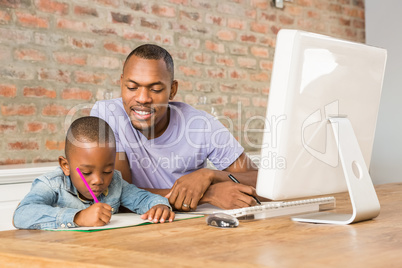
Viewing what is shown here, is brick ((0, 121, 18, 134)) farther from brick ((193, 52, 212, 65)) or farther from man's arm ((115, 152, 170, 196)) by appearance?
brick ((193, 52, 212, 65))

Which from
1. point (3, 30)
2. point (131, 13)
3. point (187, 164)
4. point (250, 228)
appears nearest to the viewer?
point (250, 228)

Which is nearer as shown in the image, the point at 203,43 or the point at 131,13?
the point at 131,13

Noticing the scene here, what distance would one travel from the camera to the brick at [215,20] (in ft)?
11.2

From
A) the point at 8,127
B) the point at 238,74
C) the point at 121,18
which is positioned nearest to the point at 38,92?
the point at 8,127

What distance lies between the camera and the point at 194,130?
6.40 feet

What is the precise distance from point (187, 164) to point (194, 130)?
13cm

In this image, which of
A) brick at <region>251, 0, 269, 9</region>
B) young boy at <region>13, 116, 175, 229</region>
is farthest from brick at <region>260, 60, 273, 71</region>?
young boy at <region>13, 116, 175, 229</region>

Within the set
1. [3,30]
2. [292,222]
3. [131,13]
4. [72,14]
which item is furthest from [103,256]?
[131,13]

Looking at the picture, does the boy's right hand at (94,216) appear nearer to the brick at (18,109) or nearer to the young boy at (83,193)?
the young boy at (83,193)

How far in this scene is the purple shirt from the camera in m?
1.87

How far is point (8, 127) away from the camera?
2520mm

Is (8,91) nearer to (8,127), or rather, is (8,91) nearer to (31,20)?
(8,127)

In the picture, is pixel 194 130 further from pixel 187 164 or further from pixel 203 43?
pixel 203 43

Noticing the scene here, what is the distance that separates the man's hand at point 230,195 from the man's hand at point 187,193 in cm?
3
